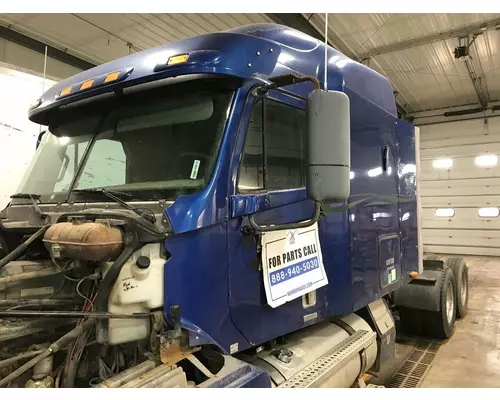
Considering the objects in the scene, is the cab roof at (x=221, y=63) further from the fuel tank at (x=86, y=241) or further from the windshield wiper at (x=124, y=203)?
the fuel tank at (x=86, y=241)

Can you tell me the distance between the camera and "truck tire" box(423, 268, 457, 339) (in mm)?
5045

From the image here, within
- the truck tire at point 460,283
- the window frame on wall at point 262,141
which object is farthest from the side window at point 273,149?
the truck tire at point 460,283

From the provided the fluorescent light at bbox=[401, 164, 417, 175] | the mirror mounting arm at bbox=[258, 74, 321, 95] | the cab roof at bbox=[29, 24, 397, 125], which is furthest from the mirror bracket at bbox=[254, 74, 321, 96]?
the fluorescent light at bbox=[401, 164, 417, 175]

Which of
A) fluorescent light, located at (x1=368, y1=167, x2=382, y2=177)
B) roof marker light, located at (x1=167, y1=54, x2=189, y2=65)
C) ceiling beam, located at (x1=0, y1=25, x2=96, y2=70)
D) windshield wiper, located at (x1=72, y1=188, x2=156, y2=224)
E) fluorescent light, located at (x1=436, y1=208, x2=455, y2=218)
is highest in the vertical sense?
ceiling beam, located at (x1=0, y1=25, x2=96, y2=70)

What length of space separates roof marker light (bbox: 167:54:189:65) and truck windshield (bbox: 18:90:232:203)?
7.9 inches

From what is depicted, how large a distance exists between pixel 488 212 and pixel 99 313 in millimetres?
13347

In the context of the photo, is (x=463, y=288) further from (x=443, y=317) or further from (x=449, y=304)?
(x=443, y=317)

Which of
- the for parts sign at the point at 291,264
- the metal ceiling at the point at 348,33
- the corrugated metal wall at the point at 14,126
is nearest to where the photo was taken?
the for parts sign at the point at 291,264

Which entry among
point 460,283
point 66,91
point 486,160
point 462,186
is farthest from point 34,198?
point 486,160

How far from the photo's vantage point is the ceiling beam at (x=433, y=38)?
6840 mm

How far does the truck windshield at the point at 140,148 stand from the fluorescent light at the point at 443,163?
42.3 ft

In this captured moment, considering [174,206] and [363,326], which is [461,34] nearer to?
[363,326]

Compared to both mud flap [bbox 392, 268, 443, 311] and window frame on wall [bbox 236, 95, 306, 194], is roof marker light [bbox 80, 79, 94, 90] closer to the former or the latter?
window frame on wall [bbox 236, 95, 306, 194]

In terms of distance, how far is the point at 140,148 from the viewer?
8.07 feet
